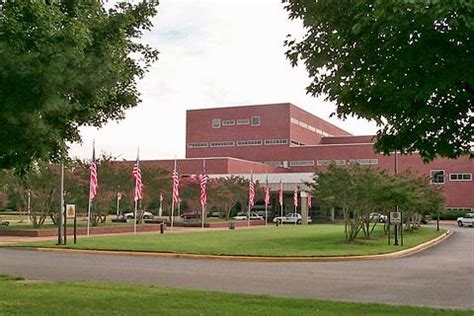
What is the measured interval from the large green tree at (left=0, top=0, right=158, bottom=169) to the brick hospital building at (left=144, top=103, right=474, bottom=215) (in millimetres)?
76469

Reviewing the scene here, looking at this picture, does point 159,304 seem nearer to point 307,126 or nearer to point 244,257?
point 244,257

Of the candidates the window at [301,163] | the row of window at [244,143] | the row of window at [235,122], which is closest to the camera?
the window at [301,163]

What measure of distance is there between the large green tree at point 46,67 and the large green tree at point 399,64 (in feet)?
9.10

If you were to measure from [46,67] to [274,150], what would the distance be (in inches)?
3746

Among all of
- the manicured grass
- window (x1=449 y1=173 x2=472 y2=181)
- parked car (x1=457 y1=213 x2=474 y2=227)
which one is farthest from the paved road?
window (x1=449 y1=173 x2=472 y2=181)

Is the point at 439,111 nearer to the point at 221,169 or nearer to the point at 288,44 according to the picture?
the point at 288,44

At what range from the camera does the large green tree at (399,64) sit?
6359mm

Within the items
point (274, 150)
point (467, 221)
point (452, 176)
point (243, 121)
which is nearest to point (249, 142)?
point (243, 121)

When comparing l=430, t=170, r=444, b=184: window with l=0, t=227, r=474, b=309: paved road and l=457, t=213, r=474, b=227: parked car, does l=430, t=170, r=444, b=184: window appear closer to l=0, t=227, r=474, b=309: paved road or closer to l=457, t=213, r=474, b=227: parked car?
l=457, t=213, r=474, b=227: parked car

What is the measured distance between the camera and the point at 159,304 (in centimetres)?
1004

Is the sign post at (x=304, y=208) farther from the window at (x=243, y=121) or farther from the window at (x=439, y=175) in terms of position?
the window at (x=243, y=121)

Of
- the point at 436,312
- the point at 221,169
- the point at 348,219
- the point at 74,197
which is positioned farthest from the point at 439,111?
the point at 221,169

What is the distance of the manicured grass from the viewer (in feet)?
30.5

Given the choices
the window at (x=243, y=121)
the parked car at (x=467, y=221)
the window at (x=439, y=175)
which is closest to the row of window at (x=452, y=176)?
the window at (x=439, y=175)
